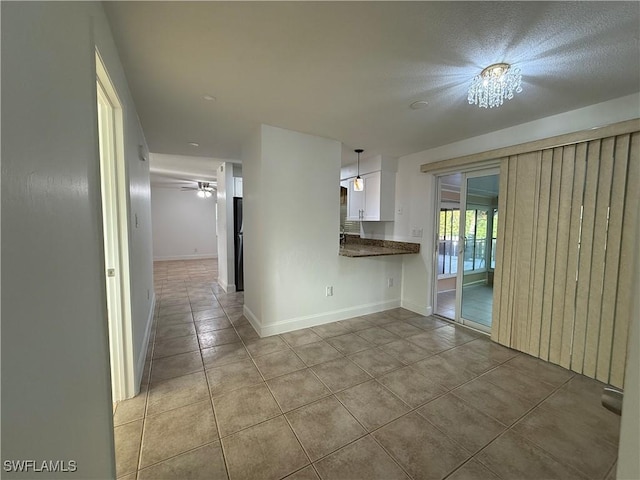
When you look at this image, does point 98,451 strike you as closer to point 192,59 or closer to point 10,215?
point 10,215

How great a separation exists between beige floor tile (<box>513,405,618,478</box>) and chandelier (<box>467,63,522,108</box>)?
2272 mm

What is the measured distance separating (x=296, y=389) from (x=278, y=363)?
0.42 metres

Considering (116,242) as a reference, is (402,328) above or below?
below

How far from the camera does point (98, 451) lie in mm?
1059

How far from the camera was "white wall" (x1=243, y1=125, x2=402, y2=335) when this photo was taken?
A: 116 inches

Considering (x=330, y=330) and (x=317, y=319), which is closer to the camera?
(x=330, y=330)

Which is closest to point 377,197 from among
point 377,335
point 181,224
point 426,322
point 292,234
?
point 292,234

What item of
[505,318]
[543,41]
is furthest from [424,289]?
[543,41]

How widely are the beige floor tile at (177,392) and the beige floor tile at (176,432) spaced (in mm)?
66

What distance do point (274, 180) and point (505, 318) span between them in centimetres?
302

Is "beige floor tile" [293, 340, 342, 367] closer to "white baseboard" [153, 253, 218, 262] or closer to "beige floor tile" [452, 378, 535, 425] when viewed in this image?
"beige floor tile" [452, 378, 535, 425]

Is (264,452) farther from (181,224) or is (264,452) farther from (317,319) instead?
(181,224)

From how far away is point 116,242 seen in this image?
1836mm

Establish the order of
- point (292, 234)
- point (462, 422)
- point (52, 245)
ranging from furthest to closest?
point (292, 234), point (462, 422), point (52, 245)
